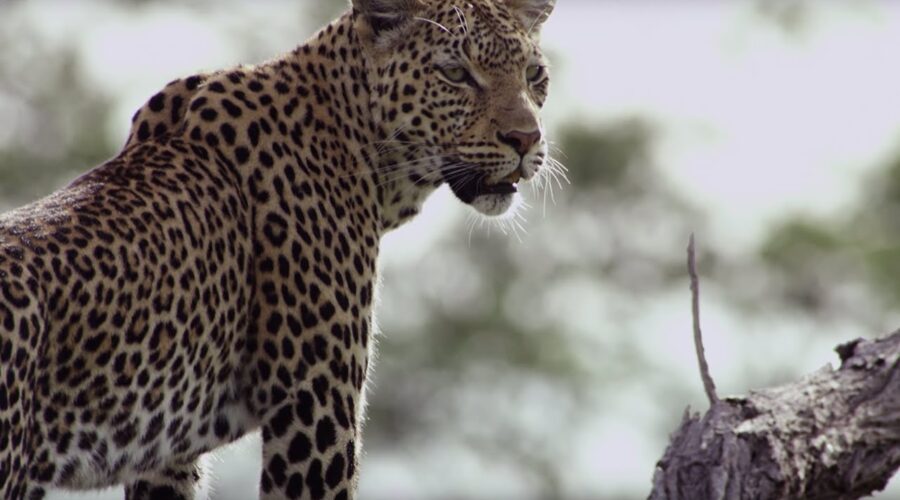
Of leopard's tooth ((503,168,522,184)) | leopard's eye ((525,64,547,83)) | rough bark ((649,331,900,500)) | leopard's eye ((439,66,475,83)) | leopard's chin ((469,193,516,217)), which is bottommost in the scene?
rough bark ((649,331,900,500))

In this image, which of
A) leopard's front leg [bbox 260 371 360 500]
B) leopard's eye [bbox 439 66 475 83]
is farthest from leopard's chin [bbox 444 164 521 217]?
leopard's front leg [bbox 260 371 360 500]

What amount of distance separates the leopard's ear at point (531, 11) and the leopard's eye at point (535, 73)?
0.28 meters

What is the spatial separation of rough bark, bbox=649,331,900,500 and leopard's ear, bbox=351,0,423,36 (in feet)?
8.21

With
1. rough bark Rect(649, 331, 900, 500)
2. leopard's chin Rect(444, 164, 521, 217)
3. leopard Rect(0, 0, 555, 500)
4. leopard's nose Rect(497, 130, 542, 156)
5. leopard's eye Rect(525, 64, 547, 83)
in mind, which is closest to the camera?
leopard Rect(0, 0, 555, 500)

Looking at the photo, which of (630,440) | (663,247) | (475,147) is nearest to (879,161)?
(663,247)

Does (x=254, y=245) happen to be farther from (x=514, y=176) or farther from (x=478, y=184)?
(x=514, y=176)

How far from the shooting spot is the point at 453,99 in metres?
9.17

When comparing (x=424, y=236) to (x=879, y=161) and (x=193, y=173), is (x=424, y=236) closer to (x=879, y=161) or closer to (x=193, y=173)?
(x=879, y=161)

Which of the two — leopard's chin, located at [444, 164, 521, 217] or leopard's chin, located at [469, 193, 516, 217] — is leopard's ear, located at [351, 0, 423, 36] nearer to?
leopard's chin, located at [444, 164, 521, 217]

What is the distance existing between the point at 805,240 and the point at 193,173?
106 ft

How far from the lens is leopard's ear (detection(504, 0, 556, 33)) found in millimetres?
9695

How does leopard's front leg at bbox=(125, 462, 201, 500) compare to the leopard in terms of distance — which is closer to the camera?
the leopard

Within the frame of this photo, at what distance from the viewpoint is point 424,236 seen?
4000 centimetres

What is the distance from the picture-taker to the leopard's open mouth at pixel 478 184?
9211 mm
